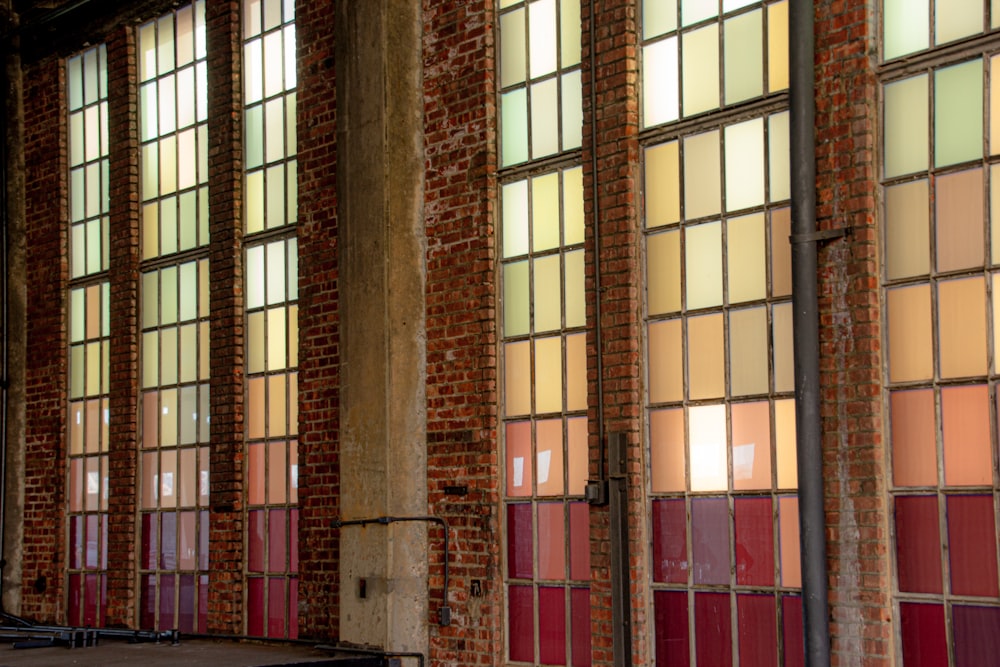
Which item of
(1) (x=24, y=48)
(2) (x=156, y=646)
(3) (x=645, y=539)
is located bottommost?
(2) (x=156, y=646)

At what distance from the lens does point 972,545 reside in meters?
6.44

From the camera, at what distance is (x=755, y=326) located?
743 centimetres

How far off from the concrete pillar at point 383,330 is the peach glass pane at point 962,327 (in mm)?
3786

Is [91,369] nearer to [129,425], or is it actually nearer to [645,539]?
[129,425]

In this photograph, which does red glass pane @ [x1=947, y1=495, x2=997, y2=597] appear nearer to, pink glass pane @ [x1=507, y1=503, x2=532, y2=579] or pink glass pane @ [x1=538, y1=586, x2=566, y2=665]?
pink glass pane @ [x1=538, y1=586, x2=566, y2=665]

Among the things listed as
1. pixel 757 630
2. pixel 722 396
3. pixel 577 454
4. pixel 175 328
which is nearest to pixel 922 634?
pixel 757 630

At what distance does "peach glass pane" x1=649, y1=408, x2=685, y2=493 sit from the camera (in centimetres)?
776

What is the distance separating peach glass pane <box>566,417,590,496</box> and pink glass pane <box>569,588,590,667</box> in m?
0.63

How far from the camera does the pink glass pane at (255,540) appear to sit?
10586 mm

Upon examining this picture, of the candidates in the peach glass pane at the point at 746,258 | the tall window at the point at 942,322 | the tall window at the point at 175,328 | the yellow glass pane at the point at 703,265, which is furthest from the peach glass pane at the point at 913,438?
the tall window at the point at 175,328

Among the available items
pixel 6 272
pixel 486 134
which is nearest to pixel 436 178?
pixel 486 134

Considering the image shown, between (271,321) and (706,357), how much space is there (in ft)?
14.1

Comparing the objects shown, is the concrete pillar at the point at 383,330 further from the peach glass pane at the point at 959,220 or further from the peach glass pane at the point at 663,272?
the peach glass pane at the point at 959,220

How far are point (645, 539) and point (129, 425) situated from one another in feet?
19.0
